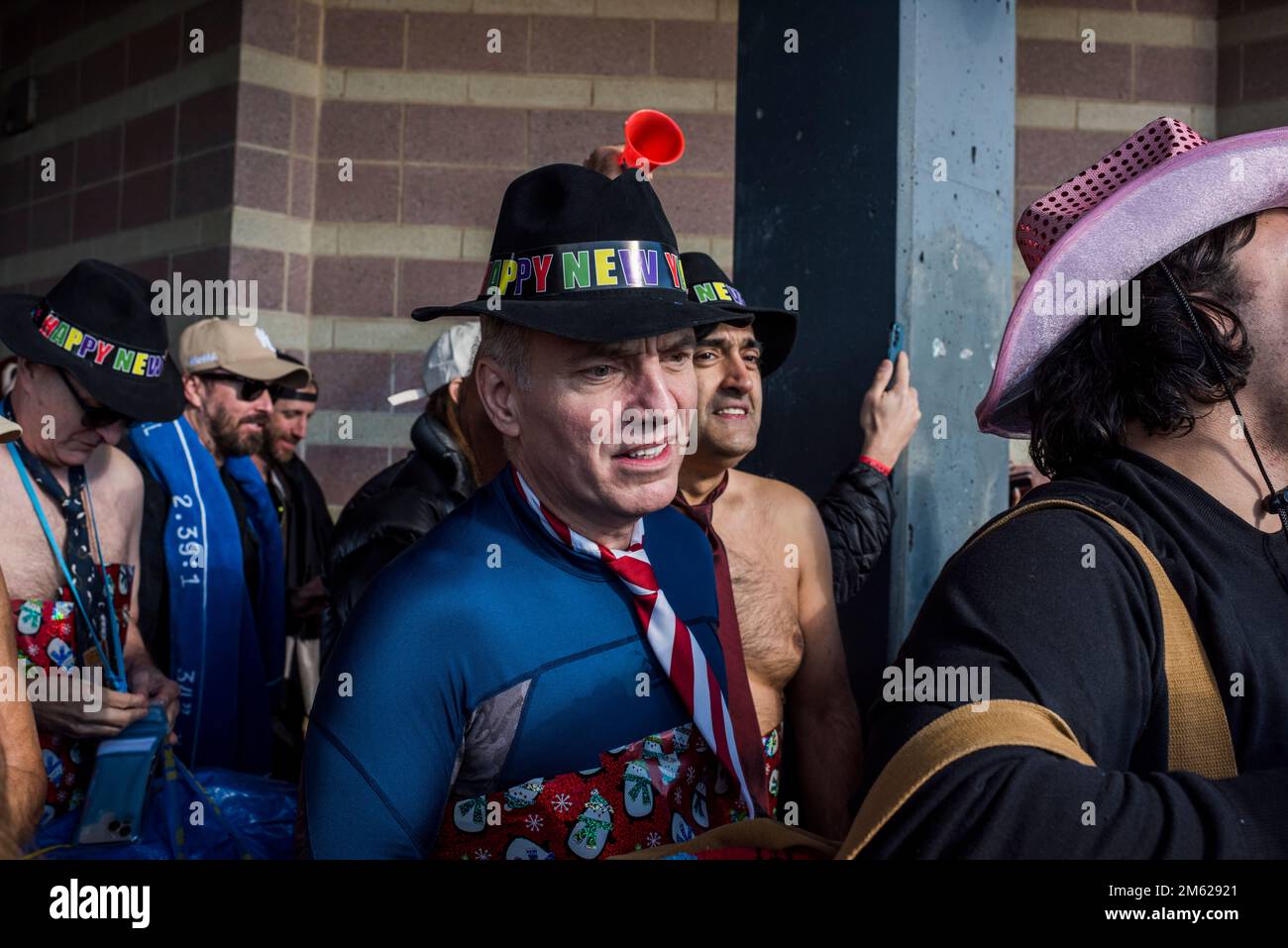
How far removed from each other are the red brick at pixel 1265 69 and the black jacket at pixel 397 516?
4745 mm

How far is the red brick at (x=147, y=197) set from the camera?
611cm

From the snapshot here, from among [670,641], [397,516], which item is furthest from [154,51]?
[670,641]

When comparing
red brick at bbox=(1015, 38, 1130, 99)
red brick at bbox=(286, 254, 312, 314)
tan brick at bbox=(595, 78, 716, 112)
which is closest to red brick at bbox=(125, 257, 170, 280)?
red brick at bbox=(286, 254, 312, 314)

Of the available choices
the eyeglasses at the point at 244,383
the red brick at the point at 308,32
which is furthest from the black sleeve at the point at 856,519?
the red brick at the point at 308,32

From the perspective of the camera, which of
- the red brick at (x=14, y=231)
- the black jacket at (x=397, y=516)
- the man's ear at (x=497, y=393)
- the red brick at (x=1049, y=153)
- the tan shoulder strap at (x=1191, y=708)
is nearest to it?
the tan shoulder strap at (x=1191, y=708)

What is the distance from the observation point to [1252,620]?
1.37 metres

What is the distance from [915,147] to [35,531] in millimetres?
2289

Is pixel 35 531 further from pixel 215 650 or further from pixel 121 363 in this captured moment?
pixel 215 650

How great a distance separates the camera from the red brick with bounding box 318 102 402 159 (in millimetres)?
5926

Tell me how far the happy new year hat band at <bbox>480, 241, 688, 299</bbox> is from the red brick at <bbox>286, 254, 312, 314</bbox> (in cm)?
427

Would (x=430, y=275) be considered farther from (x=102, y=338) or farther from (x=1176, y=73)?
(x=1176, y=73)

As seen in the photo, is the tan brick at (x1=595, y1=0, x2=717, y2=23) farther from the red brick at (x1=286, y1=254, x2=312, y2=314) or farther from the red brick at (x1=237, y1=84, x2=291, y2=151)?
the red brick at (x1=286, y1=254, x2=312, y2=314)

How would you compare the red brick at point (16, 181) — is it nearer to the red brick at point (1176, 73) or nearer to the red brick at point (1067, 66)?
the red brick at point (1067, 66)

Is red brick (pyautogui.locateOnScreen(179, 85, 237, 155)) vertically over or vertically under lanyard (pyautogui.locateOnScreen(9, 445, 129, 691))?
over
